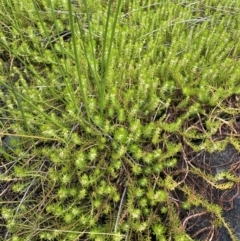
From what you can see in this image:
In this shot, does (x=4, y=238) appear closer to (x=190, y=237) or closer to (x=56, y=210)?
(x=56, y=210)

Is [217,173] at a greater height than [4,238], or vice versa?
[217,173]

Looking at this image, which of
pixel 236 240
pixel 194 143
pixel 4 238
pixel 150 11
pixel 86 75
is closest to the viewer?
pixel 236 240

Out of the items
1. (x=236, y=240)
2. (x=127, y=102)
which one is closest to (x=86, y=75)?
(x=127, y=102)

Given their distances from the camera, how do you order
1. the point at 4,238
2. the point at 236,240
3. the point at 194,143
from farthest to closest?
1. the point at 194,143
2. the point at 4,238
3. the point at 236,240

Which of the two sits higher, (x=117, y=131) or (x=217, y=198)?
(x=117, y=131)

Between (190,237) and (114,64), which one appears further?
(114,64)

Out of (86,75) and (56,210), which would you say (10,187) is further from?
(86,75)

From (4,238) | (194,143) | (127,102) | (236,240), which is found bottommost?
(4,238)
